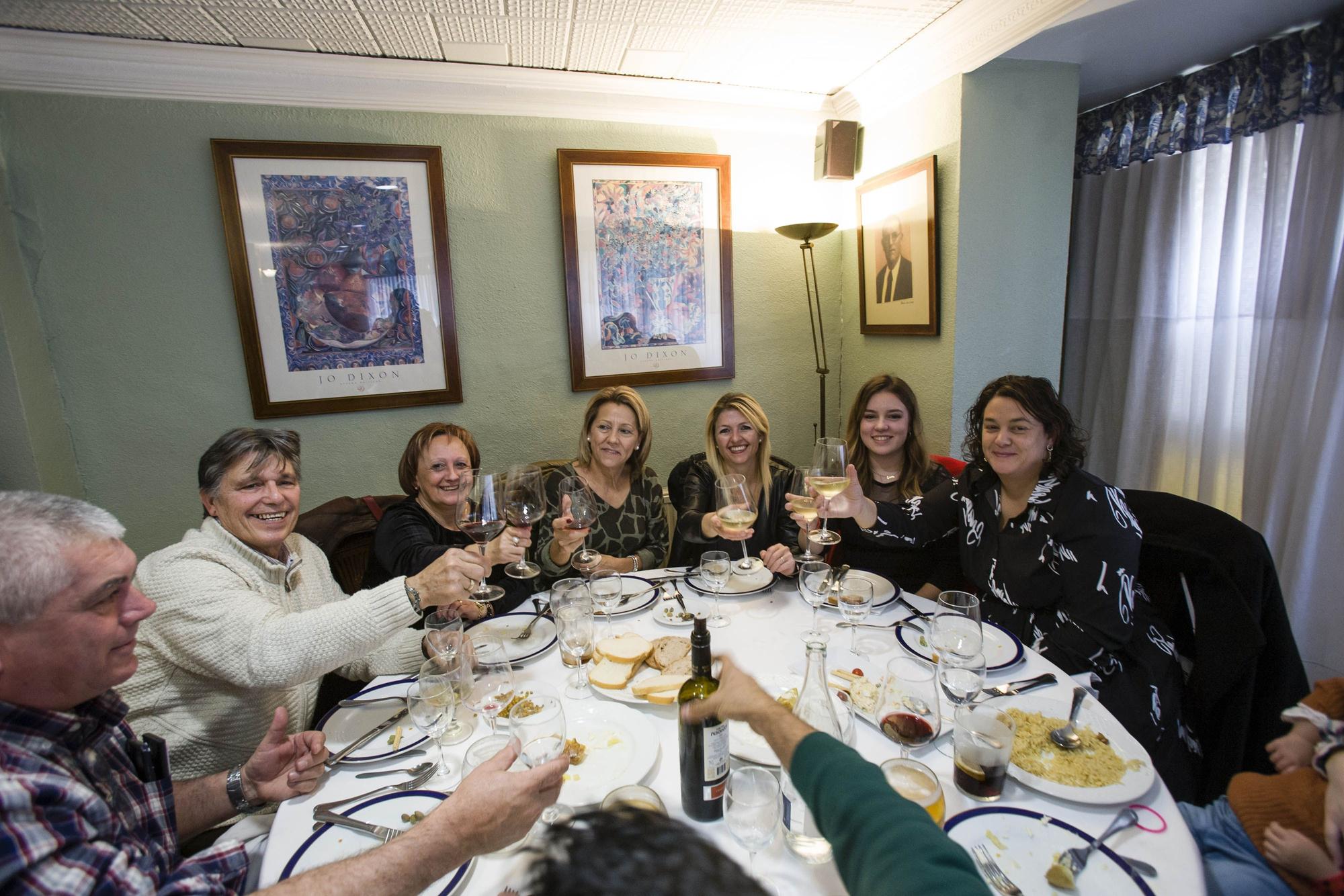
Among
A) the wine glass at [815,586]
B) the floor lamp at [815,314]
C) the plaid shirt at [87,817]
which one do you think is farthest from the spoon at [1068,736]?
the floor lamp at [815,314]

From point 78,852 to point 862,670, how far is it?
1178mm

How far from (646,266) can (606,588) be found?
1.96m

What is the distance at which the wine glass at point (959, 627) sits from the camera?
3.78ft

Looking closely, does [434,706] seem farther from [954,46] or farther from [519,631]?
[954,46]

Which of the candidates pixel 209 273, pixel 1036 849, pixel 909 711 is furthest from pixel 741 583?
pixel 209 273

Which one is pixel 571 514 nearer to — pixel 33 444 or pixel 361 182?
pixel 361 182

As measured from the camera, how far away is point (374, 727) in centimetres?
111

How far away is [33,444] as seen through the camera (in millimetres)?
2221

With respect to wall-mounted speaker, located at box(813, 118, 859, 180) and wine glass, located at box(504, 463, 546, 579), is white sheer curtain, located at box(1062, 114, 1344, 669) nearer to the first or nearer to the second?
wall-mounted speaker, located at box(813, 118, 859, 180)

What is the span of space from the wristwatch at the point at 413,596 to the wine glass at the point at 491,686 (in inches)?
8.1

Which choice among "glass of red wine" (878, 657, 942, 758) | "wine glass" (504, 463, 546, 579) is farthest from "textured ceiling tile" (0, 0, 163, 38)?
"glass of red wine" (878, 657, 942, 758)

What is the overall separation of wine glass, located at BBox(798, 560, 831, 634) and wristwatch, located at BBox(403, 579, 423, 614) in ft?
2.78

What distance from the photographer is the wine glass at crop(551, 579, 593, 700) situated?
1168mm

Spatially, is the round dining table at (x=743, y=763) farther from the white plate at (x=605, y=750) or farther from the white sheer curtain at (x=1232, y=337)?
the white sheer curtain at (x=1232, y=337)
